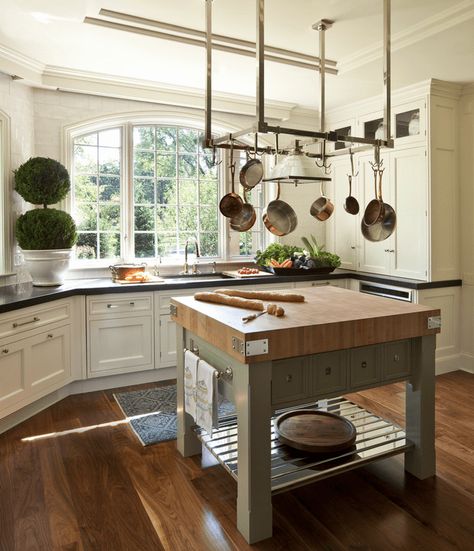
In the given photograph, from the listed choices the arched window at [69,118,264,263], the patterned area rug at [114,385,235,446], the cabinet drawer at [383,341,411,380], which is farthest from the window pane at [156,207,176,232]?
the cabinet drawer at [383,341,411,380]

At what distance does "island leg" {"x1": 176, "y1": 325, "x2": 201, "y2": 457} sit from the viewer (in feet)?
9.82

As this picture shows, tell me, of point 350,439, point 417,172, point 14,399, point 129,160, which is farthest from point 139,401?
point 417,172

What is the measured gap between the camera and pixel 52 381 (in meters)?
3.82

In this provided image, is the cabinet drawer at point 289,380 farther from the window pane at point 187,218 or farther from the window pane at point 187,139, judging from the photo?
the window pane at point 187,139

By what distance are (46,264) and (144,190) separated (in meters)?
1.51

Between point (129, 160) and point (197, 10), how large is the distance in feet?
7.06

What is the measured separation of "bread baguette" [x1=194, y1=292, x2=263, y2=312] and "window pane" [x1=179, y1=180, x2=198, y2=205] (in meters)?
2.60

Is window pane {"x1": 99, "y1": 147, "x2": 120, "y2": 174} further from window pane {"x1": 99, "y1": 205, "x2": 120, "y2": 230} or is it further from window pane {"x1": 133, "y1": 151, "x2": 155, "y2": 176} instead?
window pane {"x1": 99, "y1": 205, "x2": 120, "y2": 230}

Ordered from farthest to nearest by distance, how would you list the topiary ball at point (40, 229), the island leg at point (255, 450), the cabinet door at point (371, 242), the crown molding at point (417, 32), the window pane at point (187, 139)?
1. the window pane at point (187, 139)
2. the cabinet door at point (371, 242)
3. the topiary ball at point (40, 229)
4. the crown molding at point (417, 32)
5. the island leg at point (255, 450)

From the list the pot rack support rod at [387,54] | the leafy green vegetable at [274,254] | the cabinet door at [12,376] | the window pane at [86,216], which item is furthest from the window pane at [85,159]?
the pot rack support rod at [387,54]

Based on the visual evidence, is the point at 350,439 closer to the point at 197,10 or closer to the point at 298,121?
the point at 197,10

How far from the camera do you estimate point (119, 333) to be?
4293 mm

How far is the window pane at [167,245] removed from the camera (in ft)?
17.2

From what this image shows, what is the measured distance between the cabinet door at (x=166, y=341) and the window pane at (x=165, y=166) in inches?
65.6
